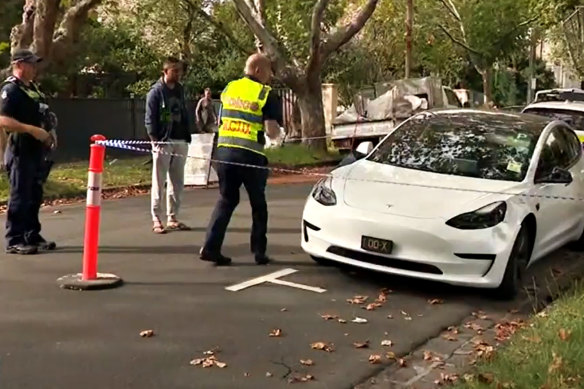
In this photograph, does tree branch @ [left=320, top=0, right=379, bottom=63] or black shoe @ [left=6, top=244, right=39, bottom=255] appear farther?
tree branch @ [left=320, top=0, right=379, bottom=63]

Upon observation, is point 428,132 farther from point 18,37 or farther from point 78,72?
point 78,72

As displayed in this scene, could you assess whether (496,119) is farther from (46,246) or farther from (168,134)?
(46,246)

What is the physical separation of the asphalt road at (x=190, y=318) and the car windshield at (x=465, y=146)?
1.10 m

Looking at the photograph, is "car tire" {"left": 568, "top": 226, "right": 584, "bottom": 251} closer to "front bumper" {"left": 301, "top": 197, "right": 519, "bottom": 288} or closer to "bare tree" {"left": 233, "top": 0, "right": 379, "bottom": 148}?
"front bumper" {"left": 301, "top": 197, "right": 519, "bottom": 288}

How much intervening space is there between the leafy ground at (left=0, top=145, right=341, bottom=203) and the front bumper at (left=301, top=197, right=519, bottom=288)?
6.45 metres

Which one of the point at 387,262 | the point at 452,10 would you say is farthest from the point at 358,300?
the point at 452,10

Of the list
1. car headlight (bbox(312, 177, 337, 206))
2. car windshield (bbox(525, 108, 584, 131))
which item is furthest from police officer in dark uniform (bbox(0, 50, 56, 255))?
car windshield (bbox(525, 108, 584, 131))

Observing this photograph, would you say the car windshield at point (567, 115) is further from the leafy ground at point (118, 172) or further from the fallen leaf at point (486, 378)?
the fallen leaf at point (486, 378)

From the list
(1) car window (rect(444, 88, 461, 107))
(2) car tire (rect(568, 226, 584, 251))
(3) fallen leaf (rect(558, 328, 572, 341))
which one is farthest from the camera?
(1) car window (rect(444, 88, 461, 107))

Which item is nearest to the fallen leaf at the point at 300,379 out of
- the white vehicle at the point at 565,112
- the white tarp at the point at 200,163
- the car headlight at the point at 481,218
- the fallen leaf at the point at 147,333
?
the fallen leaf at the point at 147,333

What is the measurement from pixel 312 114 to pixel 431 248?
1378 cm

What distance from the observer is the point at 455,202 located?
6.81m

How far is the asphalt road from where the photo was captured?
4918 millimetres

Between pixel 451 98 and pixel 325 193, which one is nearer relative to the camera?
pixel 325 193
